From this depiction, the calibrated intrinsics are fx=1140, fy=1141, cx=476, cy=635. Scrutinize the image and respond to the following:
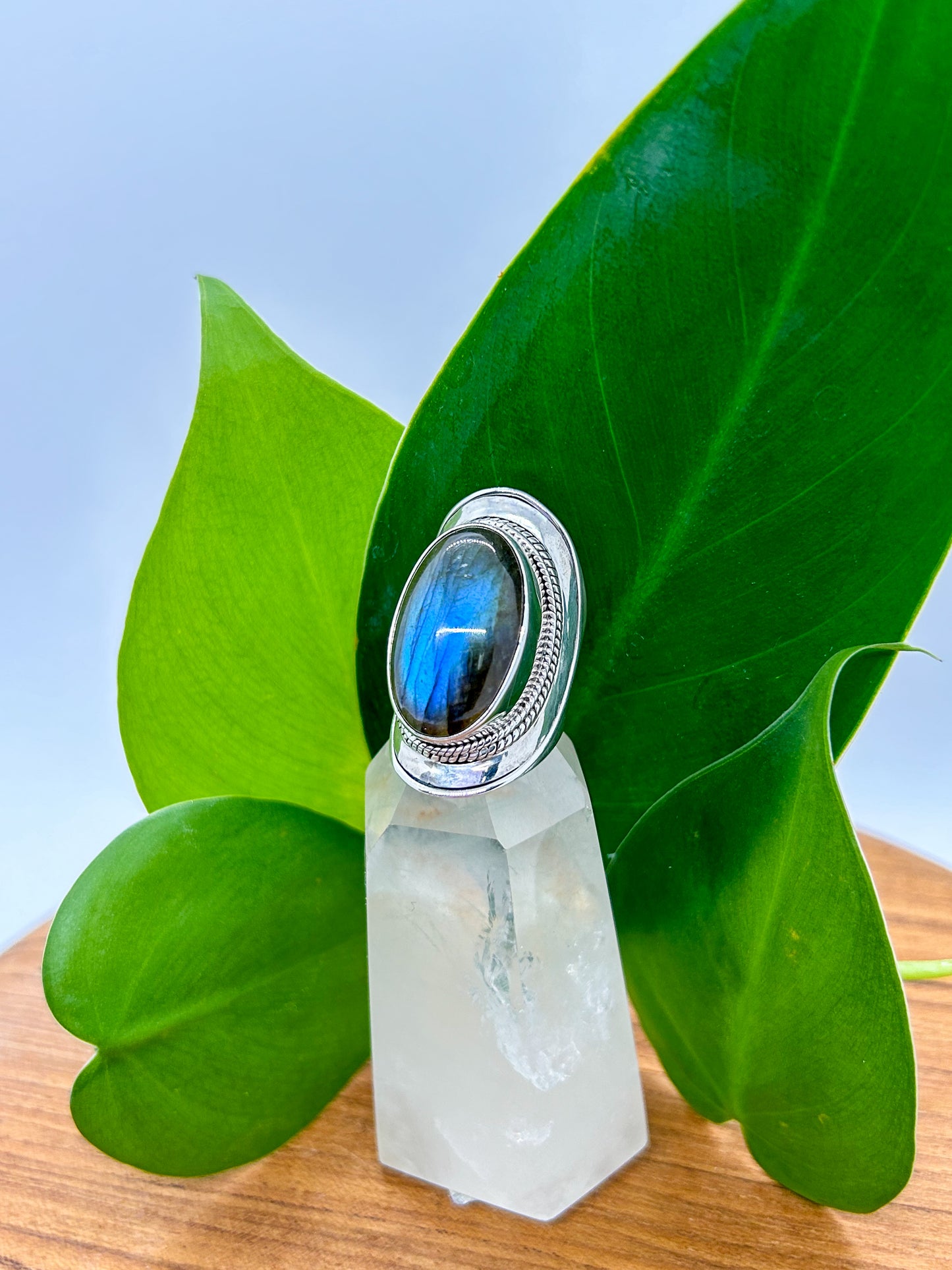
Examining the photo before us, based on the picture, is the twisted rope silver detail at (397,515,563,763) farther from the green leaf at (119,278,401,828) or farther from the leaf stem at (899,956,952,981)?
the leaf stem at (899,956,952,981)

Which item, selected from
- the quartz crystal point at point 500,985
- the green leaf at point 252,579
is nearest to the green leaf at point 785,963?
the quartz crystal point at point 500,985

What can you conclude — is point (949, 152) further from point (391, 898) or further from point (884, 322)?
point (391, 898)

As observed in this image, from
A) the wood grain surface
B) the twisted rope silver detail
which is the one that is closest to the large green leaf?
the twisted rope silver detail

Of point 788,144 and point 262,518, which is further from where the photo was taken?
point 262,518

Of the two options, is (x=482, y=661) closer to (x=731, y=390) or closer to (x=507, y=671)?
(x=507, y=671)

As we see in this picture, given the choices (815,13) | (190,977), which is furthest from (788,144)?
(190,977)

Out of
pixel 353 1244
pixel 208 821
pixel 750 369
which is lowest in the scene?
pixel 353 1244
